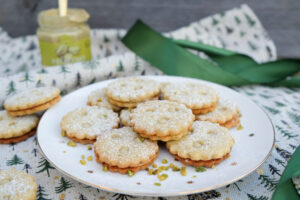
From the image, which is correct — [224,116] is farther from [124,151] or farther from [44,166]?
[44,166]

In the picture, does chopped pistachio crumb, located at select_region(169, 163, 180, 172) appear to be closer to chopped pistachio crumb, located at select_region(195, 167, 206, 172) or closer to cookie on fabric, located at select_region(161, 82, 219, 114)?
chopped pistachio crumb, located at select_region(195, 167, 206, 172)

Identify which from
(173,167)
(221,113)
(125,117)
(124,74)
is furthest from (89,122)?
(124,74)

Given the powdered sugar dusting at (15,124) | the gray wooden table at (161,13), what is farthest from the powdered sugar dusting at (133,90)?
the gray wooden table at (161,13)

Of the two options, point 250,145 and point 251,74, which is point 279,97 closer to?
point 251,74

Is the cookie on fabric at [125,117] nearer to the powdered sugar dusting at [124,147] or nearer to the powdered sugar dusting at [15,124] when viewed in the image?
the powdered sugar dusting at [124,147]

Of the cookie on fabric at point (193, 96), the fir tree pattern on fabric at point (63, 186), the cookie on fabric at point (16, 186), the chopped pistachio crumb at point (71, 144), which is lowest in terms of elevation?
the fir tree pattern on fabric at point (63, 186)
